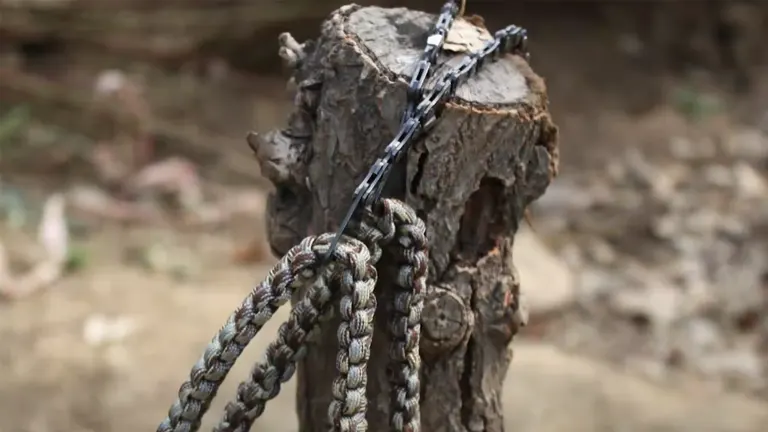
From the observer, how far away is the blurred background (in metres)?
1.76

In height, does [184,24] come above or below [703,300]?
above

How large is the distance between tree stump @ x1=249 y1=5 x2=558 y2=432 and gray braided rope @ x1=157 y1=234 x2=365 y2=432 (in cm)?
9

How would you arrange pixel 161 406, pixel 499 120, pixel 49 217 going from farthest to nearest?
pixel 49 217 → pixel 161 406 → pixel 499 120

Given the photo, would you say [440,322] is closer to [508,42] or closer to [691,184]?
[508,42]

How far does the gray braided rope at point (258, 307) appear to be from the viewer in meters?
0.77

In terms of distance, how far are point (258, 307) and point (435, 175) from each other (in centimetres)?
19

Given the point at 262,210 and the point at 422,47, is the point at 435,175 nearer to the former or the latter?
the point at 422,47

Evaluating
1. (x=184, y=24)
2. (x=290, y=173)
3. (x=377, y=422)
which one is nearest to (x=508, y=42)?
(x=290, y=173)

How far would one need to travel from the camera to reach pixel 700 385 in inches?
80.1

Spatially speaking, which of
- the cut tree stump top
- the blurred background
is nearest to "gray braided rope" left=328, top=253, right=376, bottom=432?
the cut tree stump top

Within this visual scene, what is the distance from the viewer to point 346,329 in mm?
751

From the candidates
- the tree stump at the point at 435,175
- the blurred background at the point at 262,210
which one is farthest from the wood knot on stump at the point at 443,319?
the blurred background at the point at 262,210

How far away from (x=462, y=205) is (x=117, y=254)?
1740mm

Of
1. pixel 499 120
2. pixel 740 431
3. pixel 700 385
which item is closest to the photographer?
pixel 499 120
